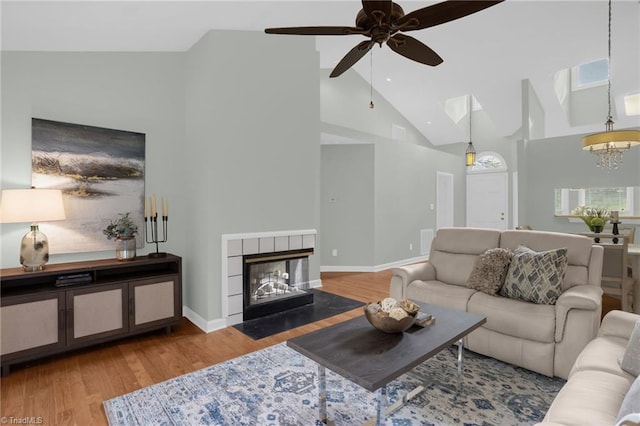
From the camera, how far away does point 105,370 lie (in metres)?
2.46

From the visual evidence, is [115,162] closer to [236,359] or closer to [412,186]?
[236,359]

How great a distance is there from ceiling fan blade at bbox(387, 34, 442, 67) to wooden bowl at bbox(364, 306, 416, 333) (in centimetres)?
169

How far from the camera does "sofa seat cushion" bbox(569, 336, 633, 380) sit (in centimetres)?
155

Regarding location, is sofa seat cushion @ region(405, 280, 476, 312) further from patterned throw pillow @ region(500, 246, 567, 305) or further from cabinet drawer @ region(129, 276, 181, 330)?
cabinet drawer @ region(129, 276, 181, 330)

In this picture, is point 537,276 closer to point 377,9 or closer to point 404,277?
point 404,277

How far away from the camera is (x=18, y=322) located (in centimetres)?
238

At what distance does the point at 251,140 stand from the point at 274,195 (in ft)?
2.16

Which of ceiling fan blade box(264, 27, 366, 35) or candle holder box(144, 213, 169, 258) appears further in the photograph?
candle holder box(144, 213, 169, 258)

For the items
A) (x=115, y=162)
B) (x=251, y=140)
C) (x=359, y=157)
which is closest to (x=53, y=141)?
(x=115, y=162)

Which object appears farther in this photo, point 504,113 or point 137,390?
point 504,113

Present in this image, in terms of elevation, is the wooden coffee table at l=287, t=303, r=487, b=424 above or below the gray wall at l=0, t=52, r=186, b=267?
below

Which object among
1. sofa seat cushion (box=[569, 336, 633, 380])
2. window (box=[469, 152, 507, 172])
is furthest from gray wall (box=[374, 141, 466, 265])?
sofa seat cushion (box=[569, 336, 633, 380])

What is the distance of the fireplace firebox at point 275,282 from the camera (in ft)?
11.6

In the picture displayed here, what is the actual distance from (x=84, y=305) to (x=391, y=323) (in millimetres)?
2493
